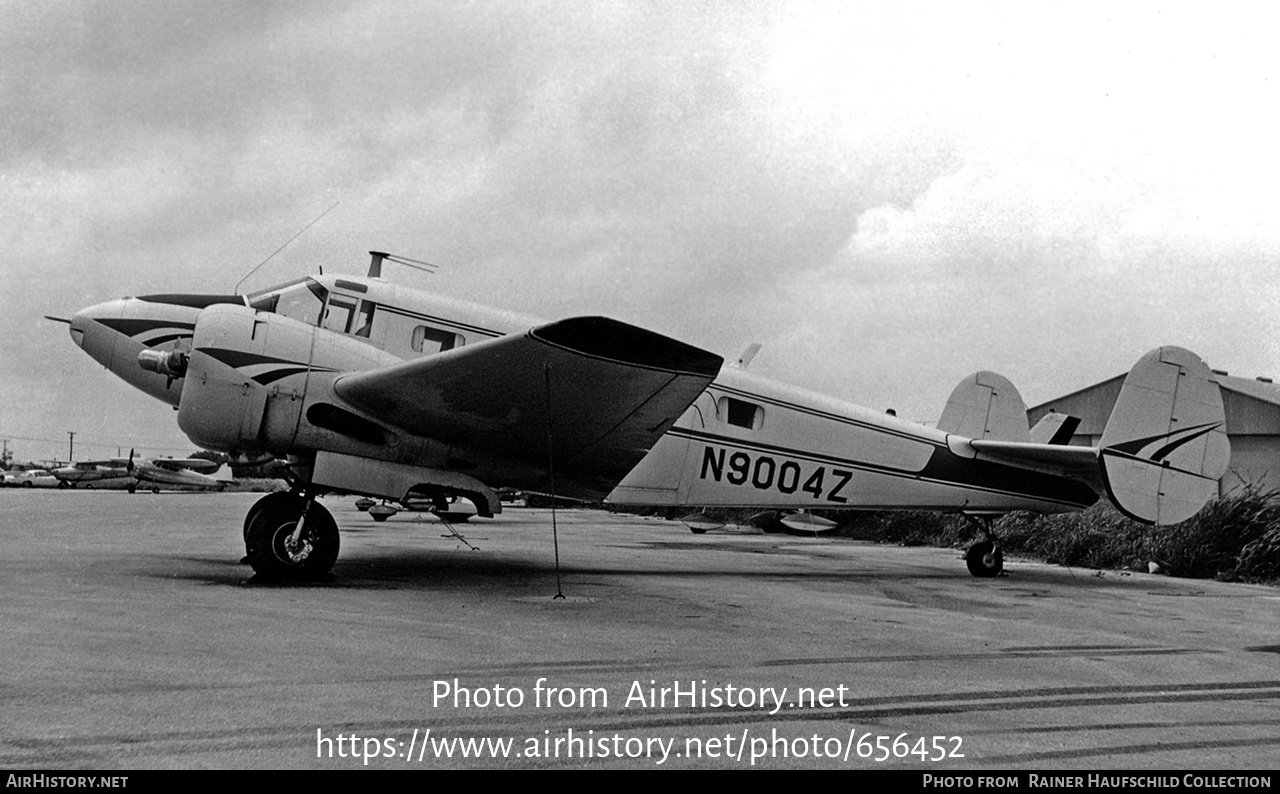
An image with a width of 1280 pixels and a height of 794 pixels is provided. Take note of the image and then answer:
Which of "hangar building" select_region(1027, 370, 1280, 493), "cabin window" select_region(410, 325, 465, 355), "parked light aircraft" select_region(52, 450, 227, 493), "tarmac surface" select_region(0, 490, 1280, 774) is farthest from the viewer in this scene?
"parked light aircraft" select_region(52, 450, 227, 493)

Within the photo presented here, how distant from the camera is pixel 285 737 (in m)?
4.45

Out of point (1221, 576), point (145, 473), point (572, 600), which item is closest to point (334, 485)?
point (572, 600)

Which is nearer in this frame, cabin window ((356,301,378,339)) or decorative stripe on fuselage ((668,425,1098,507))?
cabin window ((356,301,378,339))

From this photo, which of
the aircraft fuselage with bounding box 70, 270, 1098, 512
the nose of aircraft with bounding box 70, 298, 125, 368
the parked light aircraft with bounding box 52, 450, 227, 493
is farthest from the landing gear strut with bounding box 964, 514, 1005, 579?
the parked light aircraft with bounding box 52, 450, 227, 493

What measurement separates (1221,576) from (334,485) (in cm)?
1364

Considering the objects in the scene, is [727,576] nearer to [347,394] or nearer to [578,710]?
[347,394]

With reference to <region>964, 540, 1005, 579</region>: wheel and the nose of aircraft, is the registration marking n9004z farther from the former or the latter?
the nose of aircraft

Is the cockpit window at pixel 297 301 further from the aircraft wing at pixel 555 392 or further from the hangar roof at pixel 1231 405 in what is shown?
the hangar roof at pixel 1231 405

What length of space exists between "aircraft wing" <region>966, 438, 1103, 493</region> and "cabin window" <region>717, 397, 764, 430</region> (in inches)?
136

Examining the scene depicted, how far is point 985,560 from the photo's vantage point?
49.0 feet

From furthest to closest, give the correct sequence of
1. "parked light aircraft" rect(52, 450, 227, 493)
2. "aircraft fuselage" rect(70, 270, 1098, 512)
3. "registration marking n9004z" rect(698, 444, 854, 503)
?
"parked light aircraft" rect(52, 450, 227, 493), "registration marking n9004z" rect(698, 444, 854, 503), "aircraft fuselage" rect(70, 270, 1098, 512)

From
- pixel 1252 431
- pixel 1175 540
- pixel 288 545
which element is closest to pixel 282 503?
pixel 288 545

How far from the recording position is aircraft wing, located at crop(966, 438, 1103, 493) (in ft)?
47.6

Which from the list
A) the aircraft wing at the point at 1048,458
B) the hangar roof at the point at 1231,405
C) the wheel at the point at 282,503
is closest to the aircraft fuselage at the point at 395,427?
the aircraft wing at the point at 1048,458
